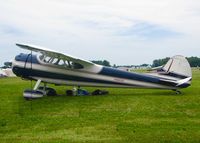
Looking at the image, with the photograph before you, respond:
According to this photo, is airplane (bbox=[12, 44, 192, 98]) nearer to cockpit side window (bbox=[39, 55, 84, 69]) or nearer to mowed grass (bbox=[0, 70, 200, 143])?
cockpit side window (bbox=[39, 55, 84, 69])

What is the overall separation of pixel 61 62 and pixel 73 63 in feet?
1.79

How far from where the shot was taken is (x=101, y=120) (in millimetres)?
9992

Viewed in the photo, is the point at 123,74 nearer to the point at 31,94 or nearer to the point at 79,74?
the point at 79,74

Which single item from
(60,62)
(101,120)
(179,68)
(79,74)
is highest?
(179,68)

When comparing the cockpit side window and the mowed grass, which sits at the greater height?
the cockpit side window

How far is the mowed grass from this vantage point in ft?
25.9

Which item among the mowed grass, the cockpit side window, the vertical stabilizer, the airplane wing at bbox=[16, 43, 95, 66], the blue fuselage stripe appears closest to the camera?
the mowed grass

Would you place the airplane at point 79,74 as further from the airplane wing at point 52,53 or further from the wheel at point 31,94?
the wheel at point 31,94

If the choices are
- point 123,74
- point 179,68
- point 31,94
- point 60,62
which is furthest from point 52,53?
point 179,68

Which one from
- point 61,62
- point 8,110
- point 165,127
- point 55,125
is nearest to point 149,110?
point 165,127

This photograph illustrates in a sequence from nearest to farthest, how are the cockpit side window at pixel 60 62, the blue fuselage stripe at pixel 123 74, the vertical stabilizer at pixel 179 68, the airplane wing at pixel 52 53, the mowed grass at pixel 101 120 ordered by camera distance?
1. the mowed grass at pixel 101 120
2. the airplane wing at pixel 52 53
3. the blue fuselage stripe at pixel 123 74
4. the cockpit side window at pixel 60 62
5. the vertical stabilizer at pixel 179 68

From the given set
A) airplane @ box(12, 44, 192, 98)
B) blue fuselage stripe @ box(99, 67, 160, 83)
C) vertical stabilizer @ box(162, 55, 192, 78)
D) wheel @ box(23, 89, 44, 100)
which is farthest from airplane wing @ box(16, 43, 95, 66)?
vertical stabilizer @ box(162, 55, 192, 78)

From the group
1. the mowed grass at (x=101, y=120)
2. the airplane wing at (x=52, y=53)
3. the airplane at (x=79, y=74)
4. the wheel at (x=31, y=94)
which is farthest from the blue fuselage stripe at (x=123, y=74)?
the wheel at (x=31, y=94)

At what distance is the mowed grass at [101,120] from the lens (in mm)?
7906
